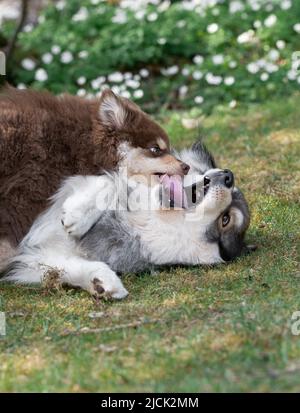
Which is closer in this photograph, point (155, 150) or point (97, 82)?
point (155, 150)

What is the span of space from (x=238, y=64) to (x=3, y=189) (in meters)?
5.59

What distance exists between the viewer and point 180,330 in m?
4.28

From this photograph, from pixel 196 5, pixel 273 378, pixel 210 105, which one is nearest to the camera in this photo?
pixel 273 378

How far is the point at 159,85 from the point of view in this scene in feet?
33.7

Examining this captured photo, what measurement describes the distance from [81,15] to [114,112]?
19.5 feet

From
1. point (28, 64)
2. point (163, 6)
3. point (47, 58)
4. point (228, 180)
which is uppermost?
point (228, 180)

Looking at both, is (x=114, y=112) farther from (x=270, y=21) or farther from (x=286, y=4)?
(x=286, y=4)

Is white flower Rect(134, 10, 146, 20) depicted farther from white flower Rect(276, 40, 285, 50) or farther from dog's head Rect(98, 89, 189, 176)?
dog's head Rect(98, 89, 189, 176)

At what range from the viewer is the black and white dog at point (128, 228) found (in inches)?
207

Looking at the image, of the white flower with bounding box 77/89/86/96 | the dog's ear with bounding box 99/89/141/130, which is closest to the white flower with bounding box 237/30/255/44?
the white flower with bounding box 77/89/86/96

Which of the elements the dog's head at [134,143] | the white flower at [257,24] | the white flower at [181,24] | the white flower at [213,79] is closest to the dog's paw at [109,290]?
the dog's head at [134,143]

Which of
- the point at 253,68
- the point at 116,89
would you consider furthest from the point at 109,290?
the point at 253,68

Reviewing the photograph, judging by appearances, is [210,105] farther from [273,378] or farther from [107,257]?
[273,378]
